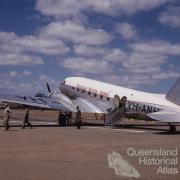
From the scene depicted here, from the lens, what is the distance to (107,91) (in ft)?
109

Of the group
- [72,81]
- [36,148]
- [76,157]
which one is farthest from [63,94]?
[76,157]

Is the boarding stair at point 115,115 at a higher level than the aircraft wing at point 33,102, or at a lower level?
lower

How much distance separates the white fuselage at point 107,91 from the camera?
2843 centimetres

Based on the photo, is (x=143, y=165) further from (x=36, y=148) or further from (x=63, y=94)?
(x=63, y=94)

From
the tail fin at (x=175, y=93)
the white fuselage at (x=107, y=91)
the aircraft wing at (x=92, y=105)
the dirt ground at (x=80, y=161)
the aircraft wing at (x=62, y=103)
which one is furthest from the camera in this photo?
the aircraft wing at (x=92, y=105)

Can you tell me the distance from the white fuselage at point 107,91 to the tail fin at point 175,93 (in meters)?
0.26

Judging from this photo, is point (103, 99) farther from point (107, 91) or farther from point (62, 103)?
point (62, 103)

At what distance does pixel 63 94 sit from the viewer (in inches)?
1460

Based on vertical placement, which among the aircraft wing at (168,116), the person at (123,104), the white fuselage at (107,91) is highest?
the white fuselage at (107,91)

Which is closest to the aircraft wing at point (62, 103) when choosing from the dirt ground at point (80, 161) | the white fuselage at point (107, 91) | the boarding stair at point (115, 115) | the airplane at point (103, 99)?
the airplane at point (103, 99)

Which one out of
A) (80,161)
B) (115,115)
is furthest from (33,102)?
(80,161)

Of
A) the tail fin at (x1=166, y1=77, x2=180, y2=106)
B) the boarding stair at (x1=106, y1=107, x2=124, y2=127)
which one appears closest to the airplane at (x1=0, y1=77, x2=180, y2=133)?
the tail fin at (x1=166, y1=77, x2=180, y2=106)

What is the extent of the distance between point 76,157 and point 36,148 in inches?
111

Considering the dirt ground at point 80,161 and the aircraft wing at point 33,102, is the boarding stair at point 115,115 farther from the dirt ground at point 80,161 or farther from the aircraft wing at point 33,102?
the dirt ground at point 80,161
